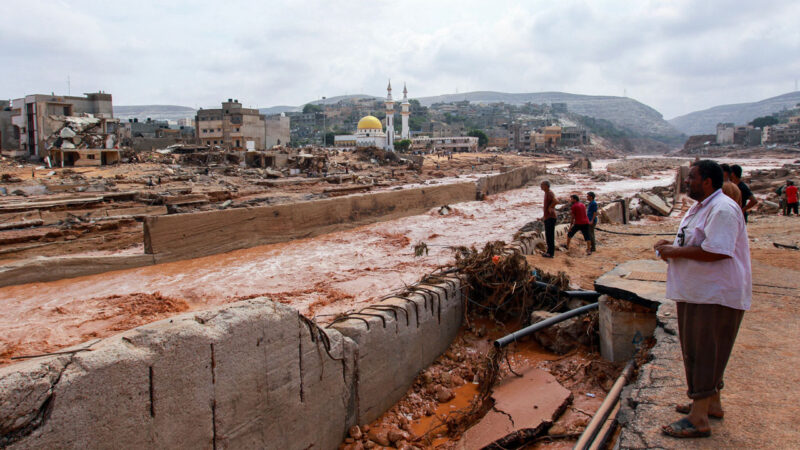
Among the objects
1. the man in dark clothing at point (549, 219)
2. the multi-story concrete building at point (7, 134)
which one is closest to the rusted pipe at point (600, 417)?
the man in dark clothing at point (549, 219)

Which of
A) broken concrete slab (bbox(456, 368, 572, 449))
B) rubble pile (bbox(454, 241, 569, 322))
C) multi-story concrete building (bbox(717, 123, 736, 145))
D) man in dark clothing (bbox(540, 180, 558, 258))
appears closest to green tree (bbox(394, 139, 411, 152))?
man in dark clothing (bbox(540, 180, 558, 258))

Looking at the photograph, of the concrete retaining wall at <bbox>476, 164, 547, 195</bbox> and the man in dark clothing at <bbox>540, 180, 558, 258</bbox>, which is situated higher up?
the concrete retaining wall at <bbox>476, 164, 547, 195</bbox>

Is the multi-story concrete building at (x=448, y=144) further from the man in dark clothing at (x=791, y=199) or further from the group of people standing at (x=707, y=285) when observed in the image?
the group of people standing at (x=707, y=285)

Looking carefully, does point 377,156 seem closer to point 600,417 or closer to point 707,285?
point 600,417

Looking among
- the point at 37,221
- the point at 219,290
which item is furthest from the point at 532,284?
the point at 37,221

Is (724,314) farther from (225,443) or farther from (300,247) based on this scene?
(300,247)

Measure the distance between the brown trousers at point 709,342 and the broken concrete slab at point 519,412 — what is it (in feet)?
4.78

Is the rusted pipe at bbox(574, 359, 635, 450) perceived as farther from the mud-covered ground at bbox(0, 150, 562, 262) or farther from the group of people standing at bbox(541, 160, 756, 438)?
the mud-covered ground at bbox(0, 150, 562, 262)

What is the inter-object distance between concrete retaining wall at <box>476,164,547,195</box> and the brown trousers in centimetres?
1834

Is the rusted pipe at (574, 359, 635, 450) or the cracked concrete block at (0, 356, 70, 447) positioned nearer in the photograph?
the cracked concrete block at (0, 356, 70, 447)

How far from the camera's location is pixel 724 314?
2.45 meters

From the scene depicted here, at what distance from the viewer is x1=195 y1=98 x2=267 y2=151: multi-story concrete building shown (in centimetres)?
4275

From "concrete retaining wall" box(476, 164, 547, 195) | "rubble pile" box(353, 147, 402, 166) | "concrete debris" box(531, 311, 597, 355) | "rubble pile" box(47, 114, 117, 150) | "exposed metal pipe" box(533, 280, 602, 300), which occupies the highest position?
"rubble pile" box(47, 114, 117, 150)

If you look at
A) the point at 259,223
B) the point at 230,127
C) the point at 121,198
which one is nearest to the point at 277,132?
the point at 230,127
